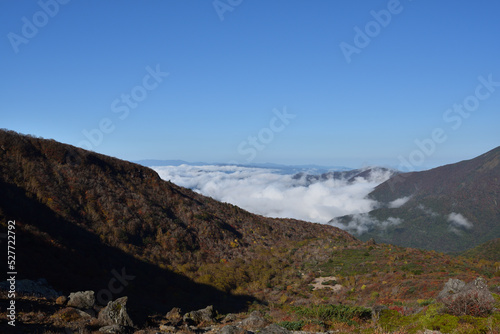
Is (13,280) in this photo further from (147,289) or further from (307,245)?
(307,245)

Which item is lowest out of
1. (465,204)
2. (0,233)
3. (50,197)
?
(465,204)

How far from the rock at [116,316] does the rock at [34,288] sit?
12.6ft

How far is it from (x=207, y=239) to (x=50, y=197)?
1504 cm

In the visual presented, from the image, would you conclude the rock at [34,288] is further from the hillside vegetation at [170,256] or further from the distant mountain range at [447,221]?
the distant mountain range at [447,221]

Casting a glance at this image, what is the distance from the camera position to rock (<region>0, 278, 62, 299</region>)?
456 inches

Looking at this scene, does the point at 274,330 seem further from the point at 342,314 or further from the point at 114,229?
the point at 114,229

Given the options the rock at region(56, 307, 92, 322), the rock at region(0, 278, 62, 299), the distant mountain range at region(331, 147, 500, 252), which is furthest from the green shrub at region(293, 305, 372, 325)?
the distant mountain range at region(331, 147, 500, 252)

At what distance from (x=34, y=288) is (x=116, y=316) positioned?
5103 mm

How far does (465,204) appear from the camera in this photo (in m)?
177

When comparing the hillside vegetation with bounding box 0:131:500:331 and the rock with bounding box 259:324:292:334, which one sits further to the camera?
the hillside vegetation with bounding box 0:131:500:331

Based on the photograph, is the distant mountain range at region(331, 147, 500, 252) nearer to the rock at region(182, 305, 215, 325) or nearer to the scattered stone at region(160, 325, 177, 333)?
the rock at region(182, 305, 215, 325)

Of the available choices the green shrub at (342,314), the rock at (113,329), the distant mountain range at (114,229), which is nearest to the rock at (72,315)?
the rock at (113,329)

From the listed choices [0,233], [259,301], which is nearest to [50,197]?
[0,233]

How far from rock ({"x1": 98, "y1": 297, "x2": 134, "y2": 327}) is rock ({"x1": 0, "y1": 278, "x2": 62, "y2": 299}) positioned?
12.6 ft
